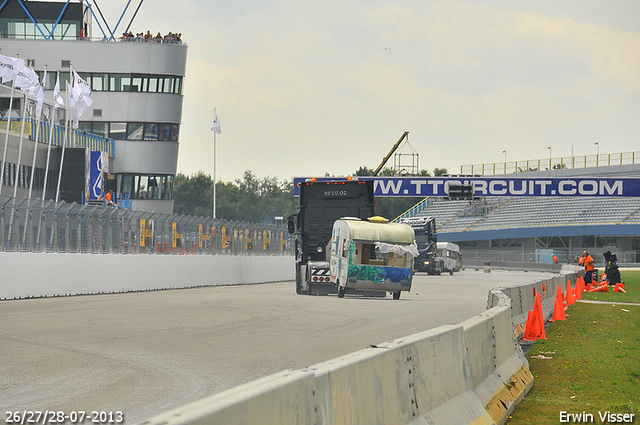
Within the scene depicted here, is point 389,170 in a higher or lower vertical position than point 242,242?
higher

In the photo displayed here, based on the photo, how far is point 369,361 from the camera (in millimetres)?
5070

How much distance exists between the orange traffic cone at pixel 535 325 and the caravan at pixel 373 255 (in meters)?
9.96

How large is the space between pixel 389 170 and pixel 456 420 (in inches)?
5336

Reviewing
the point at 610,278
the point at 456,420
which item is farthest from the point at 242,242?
the point at 456,420


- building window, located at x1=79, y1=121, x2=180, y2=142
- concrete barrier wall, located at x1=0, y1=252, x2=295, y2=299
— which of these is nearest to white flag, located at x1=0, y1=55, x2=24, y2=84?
concrete barrier wall, located at x1=0, y1=252, x2=295, y2=299

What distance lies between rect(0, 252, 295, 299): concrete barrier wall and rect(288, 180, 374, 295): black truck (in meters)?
5.21

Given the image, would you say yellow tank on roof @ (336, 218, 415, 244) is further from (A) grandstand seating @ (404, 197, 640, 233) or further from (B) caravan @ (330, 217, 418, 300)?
(A) grandstand seating @ (404, 197, 640, 233)

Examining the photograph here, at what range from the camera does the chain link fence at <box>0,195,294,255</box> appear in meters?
22.8

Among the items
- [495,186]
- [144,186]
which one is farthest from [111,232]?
[144,186]

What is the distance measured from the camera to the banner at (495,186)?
5845cm

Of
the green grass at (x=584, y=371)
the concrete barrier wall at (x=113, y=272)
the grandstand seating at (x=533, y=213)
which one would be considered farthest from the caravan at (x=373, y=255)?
the grandstand seating at (x=533, y=213)

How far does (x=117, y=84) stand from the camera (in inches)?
2655

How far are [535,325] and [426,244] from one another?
4436cm

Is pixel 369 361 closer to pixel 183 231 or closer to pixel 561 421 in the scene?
pixel 561 421
